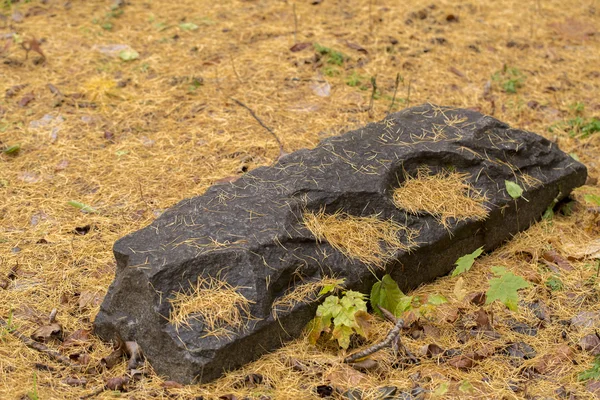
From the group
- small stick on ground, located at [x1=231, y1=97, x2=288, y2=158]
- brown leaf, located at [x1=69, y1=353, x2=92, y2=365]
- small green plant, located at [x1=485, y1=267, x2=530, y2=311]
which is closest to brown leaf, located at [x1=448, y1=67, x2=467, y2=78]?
small stick on ground, located at [x1=231, y1=97, x2=288, y2=158]

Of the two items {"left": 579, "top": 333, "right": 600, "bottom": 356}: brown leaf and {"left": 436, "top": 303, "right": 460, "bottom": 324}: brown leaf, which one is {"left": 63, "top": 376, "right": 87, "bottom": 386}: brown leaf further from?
{"left": 579, "top": 333, "right": 600, "bottom": 356}: brown leaf

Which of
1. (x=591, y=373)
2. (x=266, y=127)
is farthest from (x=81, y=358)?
(x=266, y=127)

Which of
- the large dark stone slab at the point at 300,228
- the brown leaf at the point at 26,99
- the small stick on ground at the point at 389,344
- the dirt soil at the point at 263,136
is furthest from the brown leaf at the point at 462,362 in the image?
the brown leaf at the point at 26,99

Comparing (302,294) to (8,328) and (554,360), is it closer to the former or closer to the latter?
(554,360)

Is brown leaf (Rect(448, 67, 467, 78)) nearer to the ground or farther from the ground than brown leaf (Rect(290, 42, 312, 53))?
nearer to the ground

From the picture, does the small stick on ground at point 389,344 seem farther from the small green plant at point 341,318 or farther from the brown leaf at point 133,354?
the brown leaf at point 133,354

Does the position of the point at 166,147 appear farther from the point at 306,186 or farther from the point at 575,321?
the point at 575,321

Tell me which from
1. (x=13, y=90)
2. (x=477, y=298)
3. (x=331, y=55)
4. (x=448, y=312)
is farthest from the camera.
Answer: (x=331, y=55)
